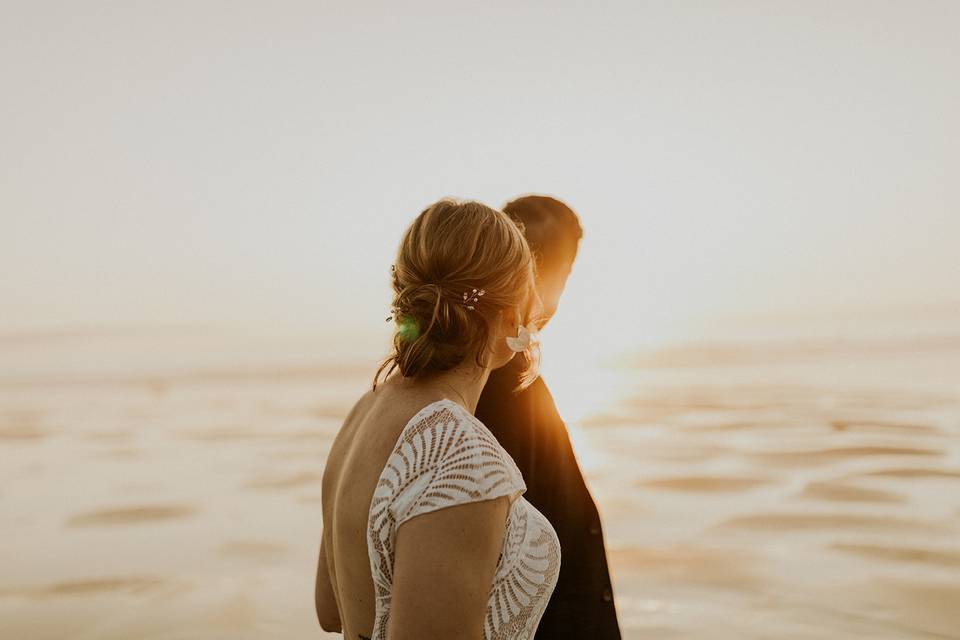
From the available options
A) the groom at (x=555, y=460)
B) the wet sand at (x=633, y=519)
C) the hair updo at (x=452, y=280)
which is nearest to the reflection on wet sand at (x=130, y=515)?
the wet sand at (x=633, y=519)

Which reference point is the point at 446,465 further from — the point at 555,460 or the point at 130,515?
the point at 130,515

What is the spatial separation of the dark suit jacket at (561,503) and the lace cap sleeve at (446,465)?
3.03ft

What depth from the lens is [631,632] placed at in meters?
5.61

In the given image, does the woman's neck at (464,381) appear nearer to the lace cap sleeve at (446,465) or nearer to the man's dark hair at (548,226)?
the lace cap sleeve at (446,465)

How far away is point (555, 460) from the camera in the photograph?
119 inches

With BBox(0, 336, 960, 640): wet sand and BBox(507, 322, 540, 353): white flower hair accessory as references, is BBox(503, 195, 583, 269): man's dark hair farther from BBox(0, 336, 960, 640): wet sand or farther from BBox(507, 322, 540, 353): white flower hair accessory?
BBox(0, 336, 960, 640): wet sand

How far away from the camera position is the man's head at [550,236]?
3.18 metres

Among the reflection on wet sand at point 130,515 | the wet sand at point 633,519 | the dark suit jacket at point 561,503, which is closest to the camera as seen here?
the dark suit jacket at point 561,503

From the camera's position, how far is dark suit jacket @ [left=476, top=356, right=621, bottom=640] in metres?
2.95

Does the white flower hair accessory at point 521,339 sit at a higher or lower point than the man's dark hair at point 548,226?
lower

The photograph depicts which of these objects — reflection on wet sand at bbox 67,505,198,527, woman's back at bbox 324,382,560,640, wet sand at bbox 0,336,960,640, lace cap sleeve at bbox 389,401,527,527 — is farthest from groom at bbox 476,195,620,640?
reflection on wet sand at bbox 67,505,198,527

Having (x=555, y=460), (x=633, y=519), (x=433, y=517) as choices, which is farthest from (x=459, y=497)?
(x=633, y=519)

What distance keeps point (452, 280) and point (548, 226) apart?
A: 3.79 ft

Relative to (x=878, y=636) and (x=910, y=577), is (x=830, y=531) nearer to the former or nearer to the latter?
(x=910, y=577)
